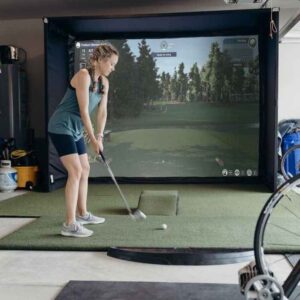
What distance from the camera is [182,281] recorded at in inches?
87.9

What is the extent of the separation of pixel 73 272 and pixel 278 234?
149 cm

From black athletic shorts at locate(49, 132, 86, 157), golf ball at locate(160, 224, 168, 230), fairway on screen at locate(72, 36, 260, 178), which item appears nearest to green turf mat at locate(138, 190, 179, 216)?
golf ball at locate(160, 224, 168, 230)

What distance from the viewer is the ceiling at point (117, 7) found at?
5691 mm

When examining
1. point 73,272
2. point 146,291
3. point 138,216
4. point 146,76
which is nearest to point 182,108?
point 146,76

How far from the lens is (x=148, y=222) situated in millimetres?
3422

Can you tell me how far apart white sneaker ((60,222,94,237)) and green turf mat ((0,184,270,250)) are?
57mm

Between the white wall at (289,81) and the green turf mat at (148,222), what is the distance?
1.52 metres

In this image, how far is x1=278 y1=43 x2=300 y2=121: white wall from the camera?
6.03 m

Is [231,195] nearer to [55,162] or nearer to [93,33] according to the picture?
[55,162]

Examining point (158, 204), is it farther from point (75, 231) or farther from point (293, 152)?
point (293, 152)

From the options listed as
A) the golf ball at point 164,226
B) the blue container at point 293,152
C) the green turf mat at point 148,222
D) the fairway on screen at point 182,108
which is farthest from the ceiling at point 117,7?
the golf ball at point 164,226

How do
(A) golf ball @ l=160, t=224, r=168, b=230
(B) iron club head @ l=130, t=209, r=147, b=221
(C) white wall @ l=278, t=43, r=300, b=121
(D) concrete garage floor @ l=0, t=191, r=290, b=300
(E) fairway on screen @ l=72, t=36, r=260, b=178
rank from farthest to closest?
(C) white wall @ l=278, t=43, r=300, b=121, (E) fairway on screen @ l=72, t=36, r=260, b=178, (B) iron club head @ l=130, t=209, r=147, b=221, (A) golf ball @ l=160, t=224, r=168, b=230, (D) concrete garage floor @ l=0, t=191, r=290, b=300

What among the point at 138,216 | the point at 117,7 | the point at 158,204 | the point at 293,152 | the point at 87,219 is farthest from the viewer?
the point at 117,7

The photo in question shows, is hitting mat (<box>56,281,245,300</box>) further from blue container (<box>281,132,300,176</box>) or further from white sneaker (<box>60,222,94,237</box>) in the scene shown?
blue container (<box>281,132,300,176</box>)
